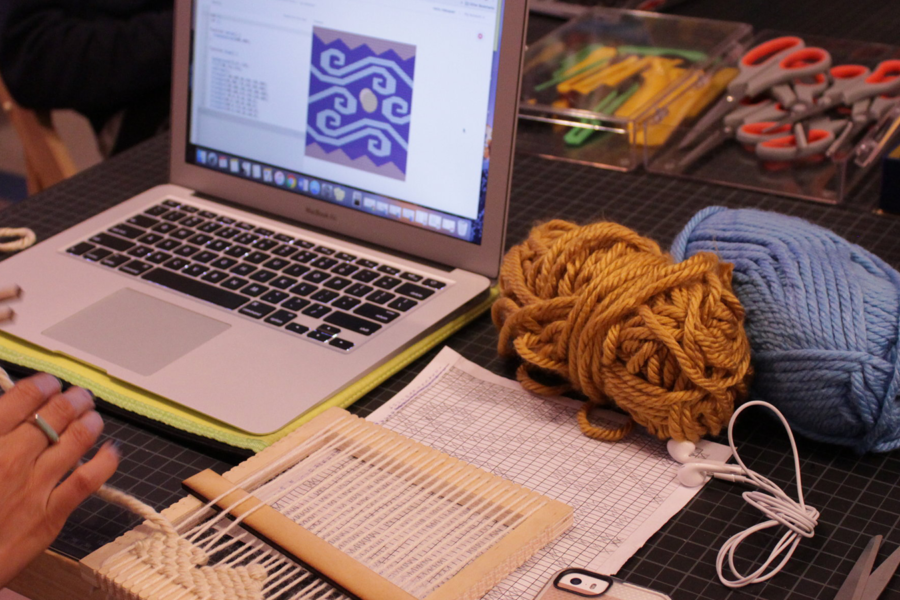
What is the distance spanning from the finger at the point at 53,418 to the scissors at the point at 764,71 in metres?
0.75

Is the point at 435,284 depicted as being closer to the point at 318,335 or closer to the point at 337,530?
the point at 318,335

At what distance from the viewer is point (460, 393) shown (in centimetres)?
71

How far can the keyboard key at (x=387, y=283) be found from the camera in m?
0.79

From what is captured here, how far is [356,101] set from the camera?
2.72 feet

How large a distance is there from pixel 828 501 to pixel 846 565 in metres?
0.06

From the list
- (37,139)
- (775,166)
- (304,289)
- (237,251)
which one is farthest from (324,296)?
(37,139)

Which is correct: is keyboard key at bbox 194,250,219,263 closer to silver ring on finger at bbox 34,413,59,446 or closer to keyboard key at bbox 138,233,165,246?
keyboard key at bbox 138,233,165,246

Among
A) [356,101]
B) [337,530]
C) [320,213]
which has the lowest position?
[337,530]

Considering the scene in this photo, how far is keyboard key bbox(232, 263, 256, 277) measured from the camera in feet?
2.68

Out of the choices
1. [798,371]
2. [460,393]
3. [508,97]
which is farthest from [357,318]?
[798,371]

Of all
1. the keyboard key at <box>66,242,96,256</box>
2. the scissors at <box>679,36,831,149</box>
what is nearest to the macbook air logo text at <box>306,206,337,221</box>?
the keyboard key at <box>66,242,96,256</box>

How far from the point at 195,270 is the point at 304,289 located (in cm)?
11

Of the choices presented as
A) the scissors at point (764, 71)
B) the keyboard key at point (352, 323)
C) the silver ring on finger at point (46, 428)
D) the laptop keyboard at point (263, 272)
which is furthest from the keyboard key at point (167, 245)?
the scissors at point (764, 71)

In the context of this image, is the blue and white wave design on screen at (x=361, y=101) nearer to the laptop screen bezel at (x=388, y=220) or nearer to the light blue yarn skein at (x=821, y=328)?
the laptop screen bezel at (x=388, y=220)
